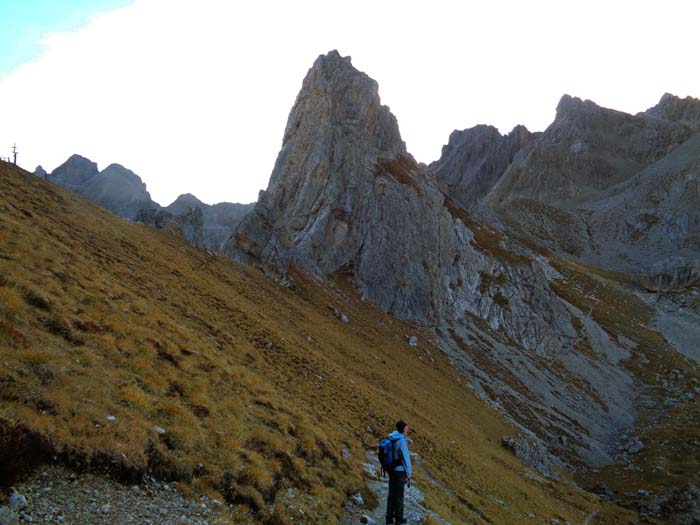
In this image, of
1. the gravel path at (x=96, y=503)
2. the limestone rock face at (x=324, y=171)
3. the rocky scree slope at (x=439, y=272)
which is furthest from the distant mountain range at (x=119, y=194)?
the gravel path at (x=96, y=503)

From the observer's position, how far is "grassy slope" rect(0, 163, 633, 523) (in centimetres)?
1066

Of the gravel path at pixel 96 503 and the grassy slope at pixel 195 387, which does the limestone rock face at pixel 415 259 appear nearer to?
the grassy slope at pixel 195 387

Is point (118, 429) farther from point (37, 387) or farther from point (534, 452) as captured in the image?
point (534, 452)

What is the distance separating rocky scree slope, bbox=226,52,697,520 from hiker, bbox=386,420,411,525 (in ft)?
139

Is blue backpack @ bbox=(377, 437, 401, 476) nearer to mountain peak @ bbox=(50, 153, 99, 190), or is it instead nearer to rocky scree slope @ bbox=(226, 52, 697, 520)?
rocky scree slope @ bbox=(226, 52, 697, 520)

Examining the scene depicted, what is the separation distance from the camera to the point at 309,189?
253 feet

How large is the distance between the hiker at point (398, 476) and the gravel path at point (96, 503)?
5135mm

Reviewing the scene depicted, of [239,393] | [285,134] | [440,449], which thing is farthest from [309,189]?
[239,393]

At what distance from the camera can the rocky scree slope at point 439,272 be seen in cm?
5828

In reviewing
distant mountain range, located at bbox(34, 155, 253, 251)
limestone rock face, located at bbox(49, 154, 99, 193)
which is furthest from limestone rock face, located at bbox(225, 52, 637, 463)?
limestone rock face, located at bbox(49, 154, 99, 193)

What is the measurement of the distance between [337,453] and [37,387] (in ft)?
35.8

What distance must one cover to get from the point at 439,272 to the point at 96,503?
7101cm

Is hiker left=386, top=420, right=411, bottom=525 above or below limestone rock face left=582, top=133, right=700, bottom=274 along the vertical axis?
below

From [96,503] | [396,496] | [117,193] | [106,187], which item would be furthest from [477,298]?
[106,187]
